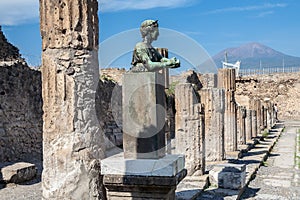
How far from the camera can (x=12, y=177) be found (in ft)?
27.0

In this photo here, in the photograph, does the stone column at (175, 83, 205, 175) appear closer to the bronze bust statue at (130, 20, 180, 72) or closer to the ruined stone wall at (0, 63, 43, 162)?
the bronze bust statue at (130, 20, 180, 72)

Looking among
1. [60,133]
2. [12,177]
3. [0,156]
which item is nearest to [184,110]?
[12,177]

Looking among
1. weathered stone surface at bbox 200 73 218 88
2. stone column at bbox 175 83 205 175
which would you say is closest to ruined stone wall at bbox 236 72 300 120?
weathered stone surface at bbox 200 73 218 88

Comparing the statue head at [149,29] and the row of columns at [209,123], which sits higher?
the statue head at [149,29]

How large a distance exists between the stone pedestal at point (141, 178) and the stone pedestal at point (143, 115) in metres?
0.31

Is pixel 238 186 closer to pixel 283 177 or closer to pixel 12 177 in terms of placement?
pixel 283 177

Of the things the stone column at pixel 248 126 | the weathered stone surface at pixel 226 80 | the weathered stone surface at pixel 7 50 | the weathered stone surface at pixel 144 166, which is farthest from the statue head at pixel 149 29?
the weathered stone surface at pixel 7 50

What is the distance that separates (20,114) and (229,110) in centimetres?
603

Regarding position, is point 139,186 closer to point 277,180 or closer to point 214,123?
point 277,180

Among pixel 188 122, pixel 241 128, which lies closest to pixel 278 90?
pixel 241 128

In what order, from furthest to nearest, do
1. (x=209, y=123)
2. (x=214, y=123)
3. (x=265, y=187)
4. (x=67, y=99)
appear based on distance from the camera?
(x=209, y=123) → (x=214, y=123) → (x=265, y=187) → (x=67, y=99)

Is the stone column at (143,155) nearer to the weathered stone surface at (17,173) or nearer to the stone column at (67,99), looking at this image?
the stone column at (67,99)

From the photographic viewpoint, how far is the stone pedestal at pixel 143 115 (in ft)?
14.1

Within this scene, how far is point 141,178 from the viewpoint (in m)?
3.88
